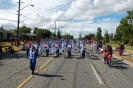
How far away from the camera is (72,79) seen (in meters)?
12.3

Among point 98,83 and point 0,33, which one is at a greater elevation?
point 0,33

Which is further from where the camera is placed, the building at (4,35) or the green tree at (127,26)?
the green tree at (127,26)

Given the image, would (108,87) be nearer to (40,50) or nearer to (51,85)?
(51,85)

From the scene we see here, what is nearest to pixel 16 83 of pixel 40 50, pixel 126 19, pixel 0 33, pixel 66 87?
pixel 66 87

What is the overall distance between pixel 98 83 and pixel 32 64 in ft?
14.0

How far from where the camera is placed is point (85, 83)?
1127 cm

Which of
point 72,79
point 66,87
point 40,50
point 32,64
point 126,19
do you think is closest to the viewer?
point 66,87

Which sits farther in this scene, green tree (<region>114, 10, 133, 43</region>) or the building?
green tree (<region>114, 10, 133, 43</region>)

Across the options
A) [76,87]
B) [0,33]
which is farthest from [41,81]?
[0,33]

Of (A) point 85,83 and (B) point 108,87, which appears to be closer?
(B) point 108,87

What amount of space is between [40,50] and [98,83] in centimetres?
1860

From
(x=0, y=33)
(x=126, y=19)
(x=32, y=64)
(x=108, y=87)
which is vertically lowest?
(x=108, y=87)

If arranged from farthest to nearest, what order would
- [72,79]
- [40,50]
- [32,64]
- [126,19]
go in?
[126,19], [40,50], [32,64], [72,79]

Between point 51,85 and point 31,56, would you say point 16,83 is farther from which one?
point 31,56
